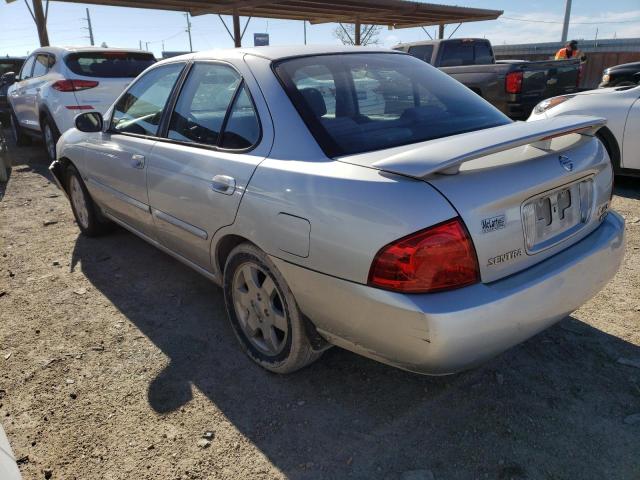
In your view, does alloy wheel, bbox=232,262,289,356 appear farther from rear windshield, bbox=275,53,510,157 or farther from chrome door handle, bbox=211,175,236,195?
rear windshield, bbox=275,53,510,157

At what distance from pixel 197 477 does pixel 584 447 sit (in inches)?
64.0

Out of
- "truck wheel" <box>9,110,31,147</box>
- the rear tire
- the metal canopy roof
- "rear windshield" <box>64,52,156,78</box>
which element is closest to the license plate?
the rear tire

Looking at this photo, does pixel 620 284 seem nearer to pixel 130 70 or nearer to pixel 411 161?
pixel 411 161

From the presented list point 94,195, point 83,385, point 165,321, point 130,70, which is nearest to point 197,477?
point 83,385

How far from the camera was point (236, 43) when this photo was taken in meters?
14.5

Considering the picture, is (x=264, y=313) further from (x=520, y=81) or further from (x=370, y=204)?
(x=520, y=81)

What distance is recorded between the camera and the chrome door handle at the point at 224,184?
2472 millimetres

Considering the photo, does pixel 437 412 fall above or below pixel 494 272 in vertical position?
below

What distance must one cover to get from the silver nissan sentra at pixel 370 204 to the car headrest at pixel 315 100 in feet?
0.04

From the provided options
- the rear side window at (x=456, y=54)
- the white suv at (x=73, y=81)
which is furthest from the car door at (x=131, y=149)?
the rear side window at (x=456, y=54)

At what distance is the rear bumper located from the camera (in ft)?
5.94

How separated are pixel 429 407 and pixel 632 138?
14.4 ft

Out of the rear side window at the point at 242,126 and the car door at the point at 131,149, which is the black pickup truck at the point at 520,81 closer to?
the car door at the point at 131,149

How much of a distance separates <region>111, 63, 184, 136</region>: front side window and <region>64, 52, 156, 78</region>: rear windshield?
3966 millimetres
